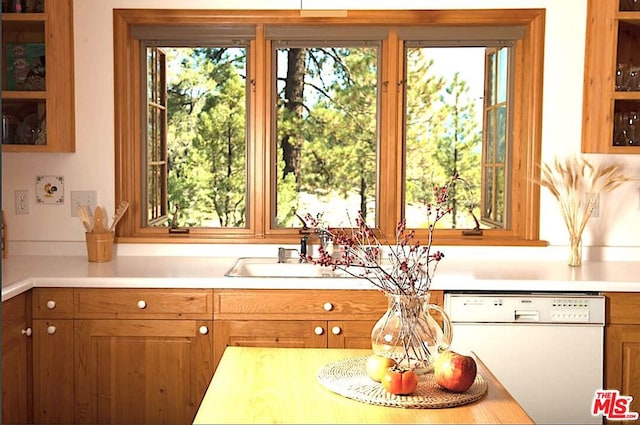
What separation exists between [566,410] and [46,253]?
245cm

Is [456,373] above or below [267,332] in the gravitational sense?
above

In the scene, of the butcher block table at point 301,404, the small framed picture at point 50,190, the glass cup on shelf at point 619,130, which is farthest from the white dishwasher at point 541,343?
the small framed picture at point 50,190

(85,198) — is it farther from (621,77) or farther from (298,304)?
(621,77)

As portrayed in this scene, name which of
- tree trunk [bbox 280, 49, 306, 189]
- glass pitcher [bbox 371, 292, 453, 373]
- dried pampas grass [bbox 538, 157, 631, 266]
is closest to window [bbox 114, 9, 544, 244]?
tree trunk [bbox 280, 49, 306, 189]

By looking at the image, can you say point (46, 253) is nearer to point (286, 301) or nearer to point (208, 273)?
point (208, 273)

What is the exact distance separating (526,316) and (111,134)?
2.06 m

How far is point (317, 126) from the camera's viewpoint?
13.5 ft

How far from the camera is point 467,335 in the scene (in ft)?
11.0

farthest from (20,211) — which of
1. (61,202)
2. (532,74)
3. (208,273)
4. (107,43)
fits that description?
(532,74)

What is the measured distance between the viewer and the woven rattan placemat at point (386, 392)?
75.2 inches

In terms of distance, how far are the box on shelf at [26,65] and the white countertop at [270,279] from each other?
81cm

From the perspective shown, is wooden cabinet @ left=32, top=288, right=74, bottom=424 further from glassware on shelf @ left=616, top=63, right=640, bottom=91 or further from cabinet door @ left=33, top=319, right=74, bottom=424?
glassware on shelf @ left=616, top=63, right=640, bottom=91

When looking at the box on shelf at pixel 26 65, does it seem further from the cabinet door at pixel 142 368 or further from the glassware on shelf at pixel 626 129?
the glassware on shelf at pixel 626 129

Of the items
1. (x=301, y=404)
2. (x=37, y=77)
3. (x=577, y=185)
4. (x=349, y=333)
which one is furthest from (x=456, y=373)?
(x=37, y=77)
